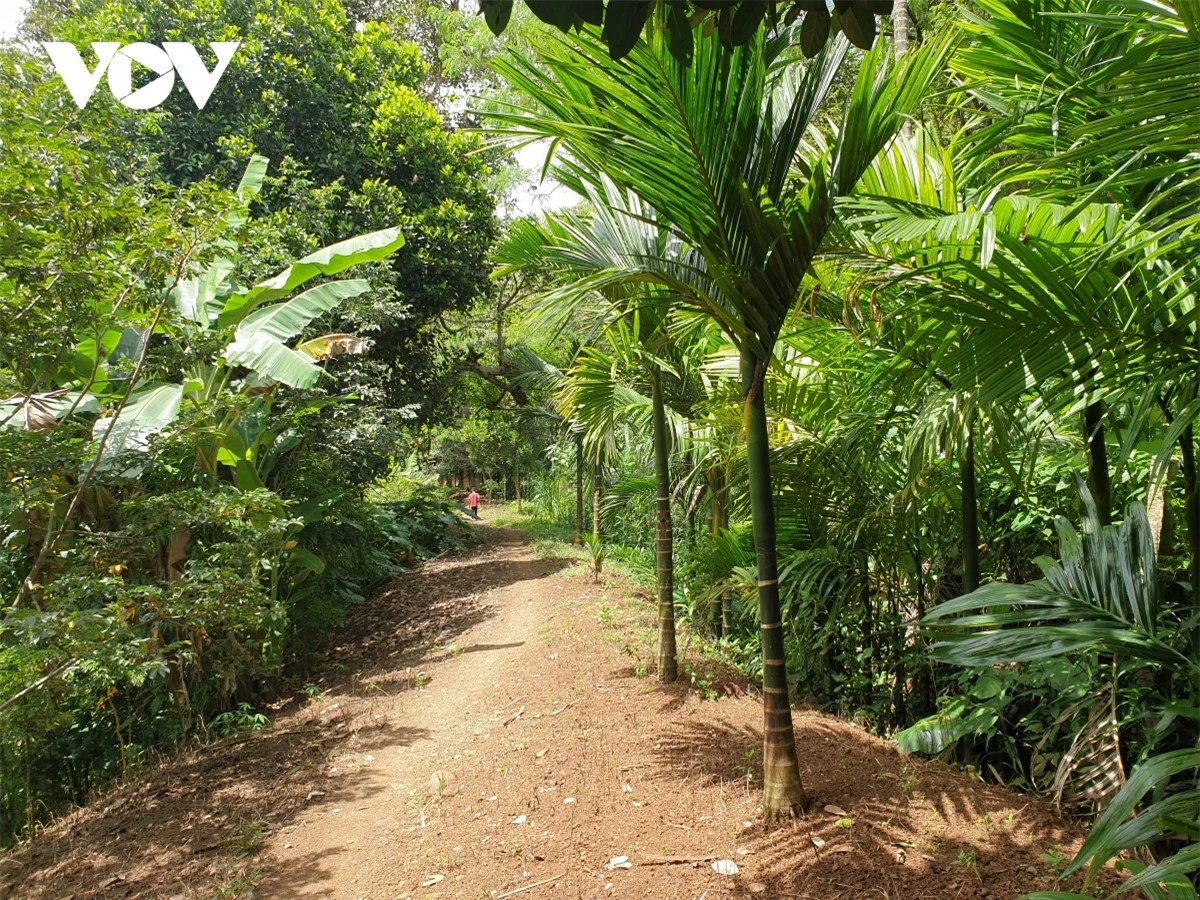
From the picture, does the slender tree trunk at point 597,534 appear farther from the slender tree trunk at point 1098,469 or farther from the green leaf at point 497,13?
the green leaf at point 497,13

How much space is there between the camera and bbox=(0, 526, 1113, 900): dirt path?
105 inches

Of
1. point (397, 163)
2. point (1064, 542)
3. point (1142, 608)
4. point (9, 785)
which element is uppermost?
point (397, 163)

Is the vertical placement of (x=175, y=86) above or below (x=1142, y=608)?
above

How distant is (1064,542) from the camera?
2479 millimetres

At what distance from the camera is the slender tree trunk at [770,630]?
2.80 m

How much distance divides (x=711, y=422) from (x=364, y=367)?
258 inches

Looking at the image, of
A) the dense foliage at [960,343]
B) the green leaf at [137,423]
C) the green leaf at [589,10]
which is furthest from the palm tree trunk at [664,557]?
the green leaf at [589,10]

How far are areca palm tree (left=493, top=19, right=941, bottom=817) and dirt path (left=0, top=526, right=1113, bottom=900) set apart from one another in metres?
0.38

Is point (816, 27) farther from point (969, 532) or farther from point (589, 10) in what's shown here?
point (969, 532)

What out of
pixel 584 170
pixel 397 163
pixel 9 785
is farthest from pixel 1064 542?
pixel 397 163

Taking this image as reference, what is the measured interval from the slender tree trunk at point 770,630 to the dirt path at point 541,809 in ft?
0.51

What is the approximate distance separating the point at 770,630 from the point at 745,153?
5.92 ft

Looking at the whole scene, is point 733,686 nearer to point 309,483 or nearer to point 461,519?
point 309,483

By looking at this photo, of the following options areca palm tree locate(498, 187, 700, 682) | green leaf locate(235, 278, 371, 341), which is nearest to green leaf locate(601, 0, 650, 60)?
areca palm tree locate(498, 187, 700, 682)
